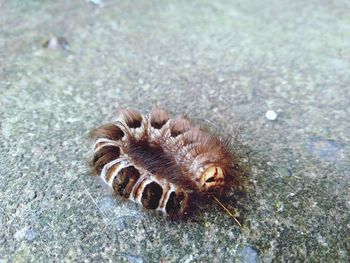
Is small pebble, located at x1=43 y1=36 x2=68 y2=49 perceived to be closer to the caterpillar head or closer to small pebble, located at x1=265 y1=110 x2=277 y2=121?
small pebble, located at x1=265 y1=110 x2=277 y2=121

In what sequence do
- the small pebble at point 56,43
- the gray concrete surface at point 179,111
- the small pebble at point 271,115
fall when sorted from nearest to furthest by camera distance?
the gray concrete surface at point 179,111 < the small pebble at point 271,115 < the small pebble at point 56,43

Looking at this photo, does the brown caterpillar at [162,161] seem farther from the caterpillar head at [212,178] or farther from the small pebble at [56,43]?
the small pebble at [56,43]

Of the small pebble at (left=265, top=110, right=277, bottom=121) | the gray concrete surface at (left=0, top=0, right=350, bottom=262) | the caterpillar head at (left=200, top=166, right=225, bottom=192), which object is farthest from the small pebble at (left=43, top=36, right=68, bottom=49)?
the caterpillar head at (left=200, top=166, right=225, bottom=192)

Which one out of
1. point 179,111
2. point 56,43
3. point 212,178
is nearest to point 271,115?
point 179,111

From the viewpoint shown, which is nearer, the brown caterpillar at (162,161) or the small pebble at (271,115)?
the brown caterpillar at (162,161)

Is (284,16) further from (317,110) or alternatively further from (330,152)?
(330,152)

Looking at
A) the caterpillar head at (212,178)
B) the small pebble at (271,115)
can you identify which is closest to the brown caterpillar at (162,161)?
the caterpillar head at (212,178)
